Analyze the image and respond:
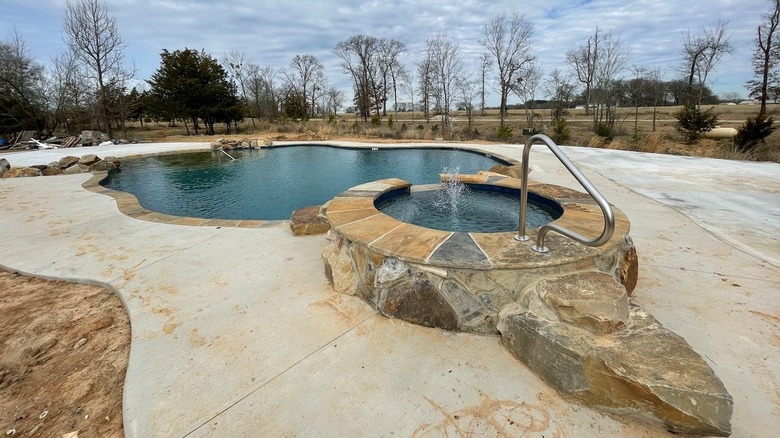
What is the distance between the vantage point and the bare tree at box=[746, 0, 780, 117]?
449 inches

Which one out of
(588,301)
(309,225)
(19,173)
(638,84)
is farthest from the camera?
(638,84)

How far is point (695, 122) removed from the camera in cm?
1091

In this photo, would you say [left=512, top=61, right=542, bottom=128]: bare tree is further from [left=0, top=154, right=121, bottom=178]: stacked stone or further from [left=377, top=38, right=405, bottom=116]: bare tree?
[left=0, top=154, right=121, bottom=178]: stacked stone

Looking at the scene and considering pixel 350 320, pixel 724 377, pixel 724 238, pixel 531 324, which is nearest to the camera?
pixel 724 377

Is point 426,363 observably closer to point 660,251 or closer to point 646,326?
point 646,326

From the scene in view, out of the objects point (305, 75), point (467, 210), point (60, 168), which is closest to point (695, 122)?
point (467, 210)

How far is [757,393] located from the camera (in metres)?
1.41

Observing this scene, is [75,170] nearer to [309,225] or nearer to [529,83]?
[309,225]

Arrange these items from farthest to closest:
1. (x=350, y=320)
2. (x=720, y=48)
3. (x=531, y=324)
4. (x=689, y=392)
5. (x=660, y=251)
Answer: (x=720, y=48), (x=660, y=251), (x=350, y=320), (x=531, y=324), (x=689, y=392)

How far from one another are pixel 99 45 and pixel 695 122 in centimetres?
2397

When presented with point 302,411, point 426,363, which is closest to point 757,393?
point 426,363

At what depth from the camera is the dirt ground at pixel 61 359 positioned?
4.51 ft

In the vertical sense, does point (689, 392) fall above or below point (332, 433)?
above

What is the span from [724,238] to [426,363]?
3.21m
